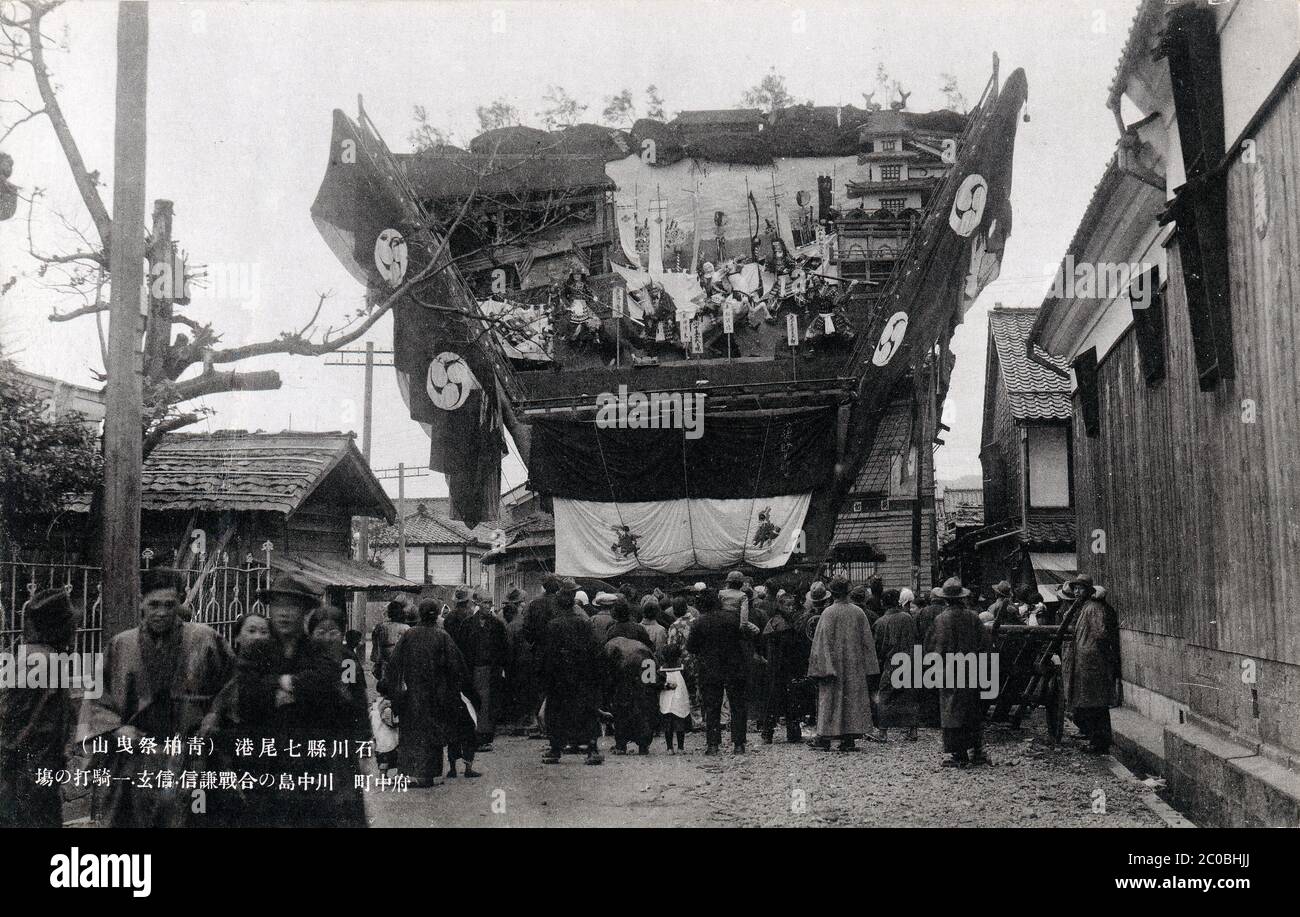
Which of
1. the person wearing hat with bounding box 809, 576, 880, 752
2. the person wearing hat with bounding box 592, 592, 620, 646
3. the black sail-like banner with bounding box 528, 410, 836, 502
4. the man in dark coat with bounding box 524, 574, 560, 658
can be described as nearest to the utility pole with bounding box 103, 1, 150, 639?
the person wearing hat with bounding box 592, 592, 620, 646

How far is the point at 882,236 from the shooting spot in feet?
63.9

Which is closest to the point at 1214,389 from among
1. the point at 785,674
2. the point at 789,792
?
the point at 789,792

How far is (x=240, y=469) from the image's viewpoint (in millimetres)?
11766

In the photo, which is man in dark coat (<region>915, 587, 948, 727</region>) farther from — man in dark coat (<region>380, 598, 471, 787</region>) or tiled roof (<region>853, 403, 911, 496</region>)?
tiled roof (<region>853, 403, 911, 496</region>)

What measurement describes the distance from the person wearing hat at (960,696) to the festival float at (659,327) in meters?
6.60

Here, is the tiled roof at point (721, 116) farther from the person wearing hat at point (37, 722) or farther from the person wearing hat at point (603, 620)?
the person wearing hat at point (37, 722)

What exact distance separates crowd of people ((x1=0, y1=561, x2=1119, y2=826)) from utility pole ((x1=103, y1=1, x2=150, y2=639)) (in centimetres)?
33

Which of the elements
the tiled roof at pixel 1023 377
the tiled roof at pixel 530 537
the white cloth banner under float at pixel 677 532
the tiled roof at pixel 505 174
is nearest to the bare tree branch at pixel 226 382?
the tiled roof at pixel 505 174

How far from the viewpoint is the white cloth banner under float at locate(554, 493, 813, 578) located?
652 inches

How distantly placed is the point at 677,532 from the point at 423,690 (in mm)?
8108

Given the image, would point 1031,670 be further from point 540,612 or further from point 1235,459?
point 540,612
